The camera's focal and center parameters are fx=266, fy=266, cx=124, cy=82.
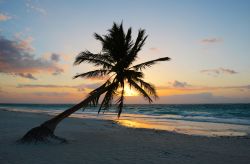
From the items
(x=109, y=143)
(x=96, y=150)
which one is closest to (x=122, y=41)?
(x=109, y=143)

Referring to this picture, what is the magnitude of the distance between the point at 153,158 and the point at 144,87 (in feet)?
18.1

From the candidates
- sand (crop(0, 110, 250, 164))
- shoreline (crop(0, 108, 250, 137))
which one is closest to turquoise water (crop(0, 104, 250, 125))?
shoreline (crop(0, 108, 250, 137))

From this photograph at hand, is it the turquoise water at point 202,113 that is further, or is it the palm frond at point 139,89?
the turquoise water at point 202,113

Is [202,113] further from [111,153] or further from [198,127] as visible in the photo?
[111,153]

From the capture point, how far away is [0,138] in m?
11.2

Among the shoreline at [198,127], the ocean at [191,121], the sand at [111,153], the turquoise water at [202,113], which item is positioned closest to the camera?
the sand at [111,153]

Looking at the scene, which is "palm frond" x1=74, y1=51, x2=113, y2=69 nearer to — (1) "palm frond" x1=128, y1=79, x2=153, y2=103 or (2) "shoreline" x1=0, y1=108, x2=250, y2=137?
(1) "palm frond" x1=128, y1=79, x2=153, y2=103

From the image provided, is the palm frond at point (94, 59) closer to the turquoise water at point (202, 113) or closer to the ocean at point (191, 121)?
the ocean at point (191, 121)

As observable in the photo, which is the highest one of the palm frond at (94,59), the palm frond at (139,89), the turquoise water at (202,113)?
the palm frond at (94,59)

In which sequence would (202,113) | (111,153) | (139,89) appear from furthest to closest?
(202,113) < (139,89) < (111,153)

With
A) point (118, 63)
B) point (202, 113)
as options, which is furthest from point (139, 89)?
point (202, 113)

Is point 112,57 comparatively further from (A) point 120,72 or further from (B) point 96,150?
(B) point 96,150

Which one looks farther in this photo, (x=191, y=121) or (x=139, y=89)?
(x=191, y=121)

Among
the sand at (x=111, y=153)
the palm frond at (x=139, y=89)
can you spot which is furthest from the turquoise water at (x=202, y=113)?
the sand at (x=111, y=153)
